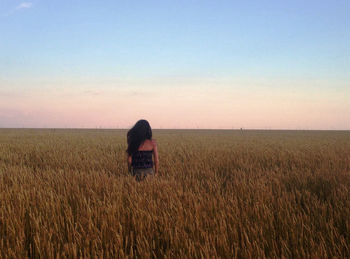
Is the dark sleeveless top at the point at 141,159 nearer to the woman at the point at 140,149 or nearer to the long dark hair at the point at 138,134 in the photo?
the woman at the point at 140,149

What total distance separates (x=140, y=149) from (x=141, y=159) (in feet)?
0.74

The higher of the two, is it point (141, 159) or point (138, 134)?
point (138, 134)

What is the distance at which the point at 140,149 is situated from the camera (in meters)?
5.25

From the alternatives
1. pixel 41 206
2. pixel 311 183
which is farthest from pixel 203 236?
pixel 311 183

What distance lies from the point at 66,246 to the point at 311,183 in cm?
484

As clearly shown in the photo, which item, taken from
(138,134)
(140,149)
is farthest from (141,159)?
(138,134)

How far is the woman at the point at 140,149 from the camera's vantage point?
17.1 ft

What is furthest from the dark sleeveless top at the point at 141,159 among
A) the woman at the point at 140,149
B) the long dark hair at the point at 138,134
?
the long dark hair at the point at 138,134

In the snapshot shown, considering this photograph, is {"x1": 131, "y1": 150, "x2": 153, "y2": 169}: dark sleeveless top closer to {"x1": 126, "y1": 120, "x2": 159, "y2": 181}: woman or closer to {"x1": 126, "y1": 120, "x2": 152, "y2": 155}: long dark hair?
{"x1": 126, "y1": 120, "x2": 159, "y2": 181}: woman

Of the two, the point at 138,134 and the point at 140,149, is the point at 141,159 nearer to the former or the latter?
the point at 140,149

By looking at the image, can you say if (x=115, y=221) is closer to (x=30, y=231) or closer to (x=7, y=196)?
(x=30, y=231)

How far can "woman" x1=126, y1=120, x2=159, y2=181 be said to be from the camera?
522 cm

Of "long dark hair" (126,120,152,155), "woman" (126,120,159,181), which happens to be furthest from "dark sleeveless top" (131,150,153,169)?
"long dark hair" (126,120,152,155)

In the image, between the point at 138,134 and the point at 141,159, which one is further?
the point at 141,159
